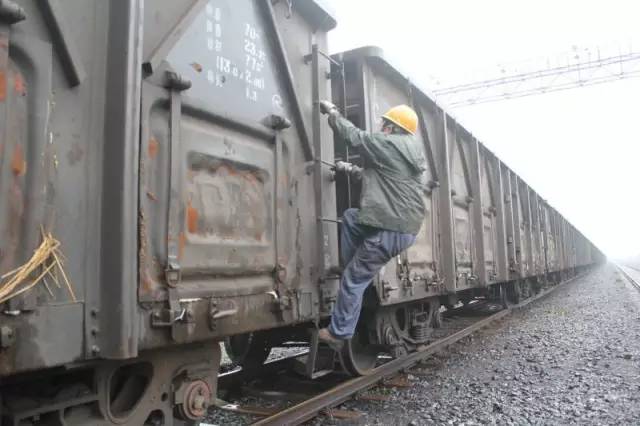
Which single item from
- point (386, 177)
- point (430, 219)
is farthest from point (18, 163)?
point (430, 219)

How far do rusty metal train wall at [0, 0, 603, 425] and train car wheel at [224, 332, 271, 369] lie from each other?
5.03 feet

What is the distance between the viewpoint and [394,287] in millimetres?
4684

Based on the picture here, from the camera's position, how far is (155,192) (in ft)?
7.65

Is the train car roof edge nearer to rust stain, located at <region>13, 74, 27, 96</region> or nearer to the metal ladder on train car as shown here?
the metal ladder on train car

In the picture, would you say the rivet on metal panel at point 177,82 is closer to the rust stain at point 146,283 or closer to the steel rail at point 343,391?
the rust stain at point 146,283

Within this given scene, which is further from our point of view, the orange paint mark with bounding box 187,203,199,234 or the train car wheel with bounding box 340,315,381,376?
the train car wheel with bounding box 340,315,381,376

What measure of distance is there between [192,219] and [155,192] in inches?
10.7

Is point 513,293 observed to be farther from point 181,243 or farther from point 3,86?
point 3,86

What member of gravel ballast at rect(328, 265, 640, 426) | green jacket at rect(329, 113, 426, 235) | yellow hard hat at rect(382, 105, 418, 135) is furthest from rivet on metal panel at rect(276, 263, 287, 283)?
yellow hard hat at rect(382, 105, 418, 135)

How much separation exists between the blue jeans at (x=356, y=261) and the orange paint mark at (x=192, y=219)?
1435mm

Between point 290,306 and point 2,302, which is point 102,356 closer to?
point 2,302

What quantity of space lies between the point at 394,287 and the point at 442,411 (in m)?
1.12

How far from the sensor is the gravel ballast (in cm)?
404

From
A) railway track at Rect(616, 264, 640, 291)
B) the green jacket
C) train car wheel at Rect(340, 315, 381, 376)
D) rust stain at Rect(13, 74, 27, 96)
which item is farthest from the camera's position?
railway track at Rect(616, 264, 640, 291)
